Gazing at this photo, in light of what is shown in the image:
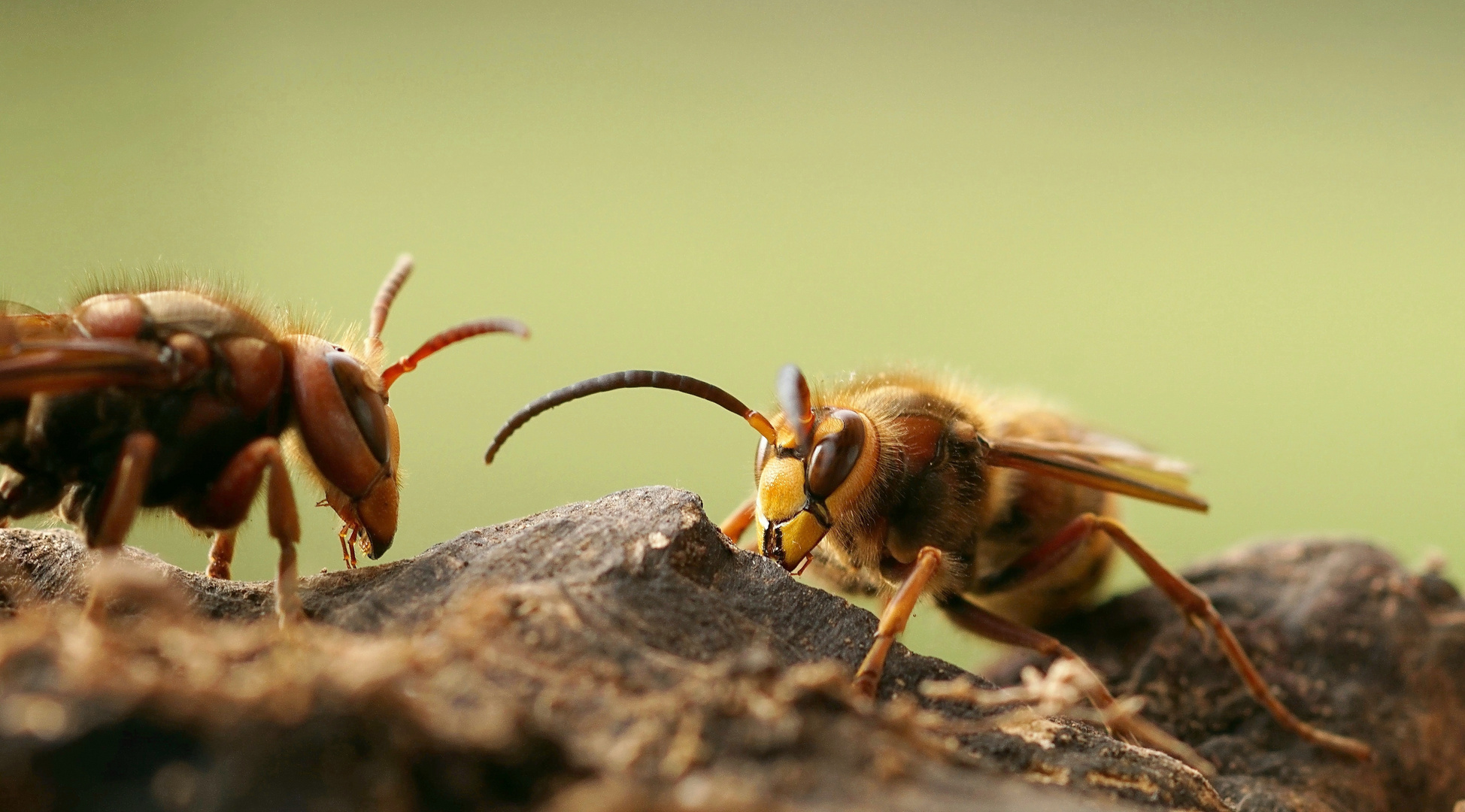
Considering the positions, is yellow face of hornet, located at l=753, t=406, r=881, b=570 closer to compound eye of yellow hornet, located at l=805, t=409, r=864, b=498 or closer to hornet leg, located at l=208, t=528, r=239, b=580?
compound eye of yellow hornet, located at l=805, t=409, r=864, b=498

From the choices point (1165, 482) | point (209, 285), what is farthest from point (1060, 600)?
point (209, 285)

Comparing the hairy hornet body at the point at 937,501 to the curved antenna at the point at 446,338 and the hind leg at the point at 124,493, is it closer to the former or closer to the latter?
the curved antenna at the point at 446,338

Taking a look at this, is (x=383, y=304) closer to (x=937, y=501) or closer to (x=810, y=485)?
(x=810, y=485)

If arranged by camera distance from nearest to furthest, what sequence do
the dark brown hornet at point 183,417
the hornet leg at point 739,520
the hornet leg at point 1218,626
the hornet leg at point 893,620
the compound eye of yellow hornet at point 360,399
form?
1. the dark brown hornet at point 183,417
2. the hornet leg at point 893,620
3. the compound eye of yellow hornet at point 360,399
4. the hornet leg at point 1218,626
5. the hornet leg at point 739,520

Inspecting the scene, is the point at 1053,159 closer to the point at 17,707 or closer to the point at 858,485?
the point at 858,485

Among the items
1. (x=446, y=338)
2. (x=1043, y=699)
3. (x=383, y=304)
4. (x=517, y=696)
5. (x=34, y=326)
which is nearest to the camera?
(x=517, y=696)

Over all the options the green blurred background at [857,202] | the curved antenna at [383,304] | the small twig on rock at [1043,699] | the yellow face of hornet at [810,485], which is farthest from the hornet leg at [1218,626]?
the green blurred background at [857,202]

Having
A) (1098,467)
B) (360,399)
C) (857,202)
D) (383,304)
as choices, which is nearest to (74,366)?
(360,399)
